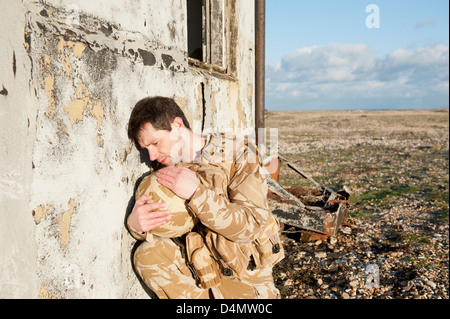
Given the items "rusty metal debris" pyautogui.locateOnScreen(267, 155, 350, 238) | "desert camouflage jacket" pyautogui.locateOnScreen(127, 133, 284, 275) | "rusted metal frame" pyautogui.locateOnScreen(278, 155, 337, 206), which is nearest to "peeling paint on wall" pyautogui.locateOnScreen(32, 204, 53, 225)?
"desert camouflage jacket" pyautogui.locateOnScreen(127, 133, 284, 275)

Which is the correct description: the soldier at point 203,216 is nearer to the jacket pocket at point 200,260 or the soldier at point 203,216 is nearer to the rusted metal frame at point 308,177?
the jacket pocket at point 200,260

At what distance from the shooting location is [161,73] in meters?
2.70

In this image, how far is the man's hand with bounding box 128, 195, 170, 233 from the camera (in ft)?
7.32

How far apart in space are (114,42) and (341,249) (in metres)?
4.51

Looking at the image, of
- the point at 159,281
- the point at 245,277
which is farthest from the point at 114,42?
the point at 245,277

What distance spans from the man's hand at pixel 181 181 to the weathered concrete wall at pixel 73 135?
33 centimetres

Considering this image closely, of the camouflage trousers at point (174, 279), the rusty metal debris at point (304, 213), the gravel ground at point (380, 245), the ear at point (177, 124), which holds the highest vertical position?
the ear at point (177, 124)

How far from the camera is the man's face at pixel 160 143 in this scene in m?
2.29

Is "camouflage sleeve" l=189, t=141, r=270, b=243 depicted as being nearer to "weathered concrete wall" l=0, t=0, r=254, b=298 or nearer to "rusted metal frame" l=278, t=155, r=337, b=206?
"weathered concrete wall" l=0, t=0, r=254, b=298

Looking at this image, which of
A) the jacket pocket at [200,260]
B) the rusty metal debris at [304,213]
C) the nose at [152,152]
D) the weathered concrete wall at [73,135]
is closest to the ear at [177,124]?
the nose at [152,152]

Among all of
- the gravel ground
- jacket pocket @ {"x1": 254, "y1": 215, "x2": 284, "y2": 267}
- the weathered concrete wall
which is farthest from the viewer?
the gravel ground

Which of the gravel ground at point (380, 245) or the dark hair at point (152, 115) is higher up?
the dark hair at point (152, 115)

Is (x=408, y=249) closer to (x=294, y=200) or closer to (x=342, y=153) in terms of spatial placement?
(x=294, y=200)

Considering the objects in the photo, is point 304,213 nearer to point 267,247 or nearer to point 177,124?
point 267,247
